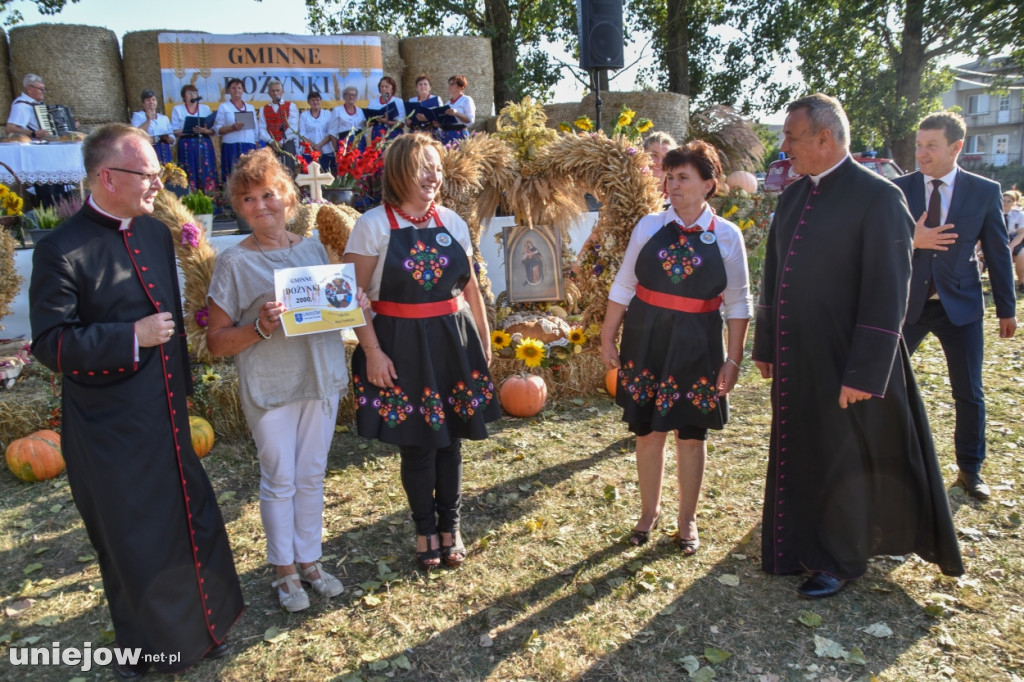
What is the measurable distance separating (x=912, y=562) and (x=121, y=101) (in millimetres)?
14504

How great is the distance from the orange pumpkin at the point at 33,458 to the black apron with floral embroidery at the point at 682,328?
3.85 m

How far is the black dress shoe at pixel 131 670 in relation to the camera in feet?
8.74

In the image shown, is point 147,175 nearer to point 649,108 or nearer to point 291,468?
point 291,468

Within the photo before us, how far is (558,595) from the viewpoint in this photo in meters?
3.25

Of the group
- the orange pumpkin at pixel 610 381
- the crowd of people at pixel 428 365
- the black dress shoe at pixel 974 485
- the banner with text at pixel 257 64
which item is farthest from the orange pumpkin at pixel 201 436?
the banner with text at pixel 257 64

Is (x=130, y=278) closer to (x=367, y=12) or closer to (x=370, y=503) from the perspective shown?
(x=370, y=503)

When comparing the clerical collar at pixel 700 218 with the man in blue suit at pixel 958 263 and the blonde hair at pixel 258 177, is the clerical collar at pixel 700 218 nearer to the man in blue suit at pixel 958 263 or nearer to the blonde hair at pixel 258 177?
the man in blue suit at pixel 958 263

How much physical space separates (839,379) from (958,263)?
1501 mm

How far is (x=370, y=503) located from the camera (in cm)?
427

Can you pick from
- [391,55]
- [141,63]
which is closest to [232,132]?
[141,63]

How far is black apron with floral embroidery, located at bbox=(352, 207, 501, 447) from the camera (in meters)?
3.10

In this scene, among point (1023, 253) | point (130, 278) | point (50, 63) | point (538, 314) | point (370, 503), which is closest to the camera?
point (130, 278)

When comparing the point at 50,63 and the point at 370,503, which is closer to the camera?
the point at 370,503

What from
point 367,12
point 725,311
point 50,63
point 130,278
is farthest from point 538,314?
point 367,12
